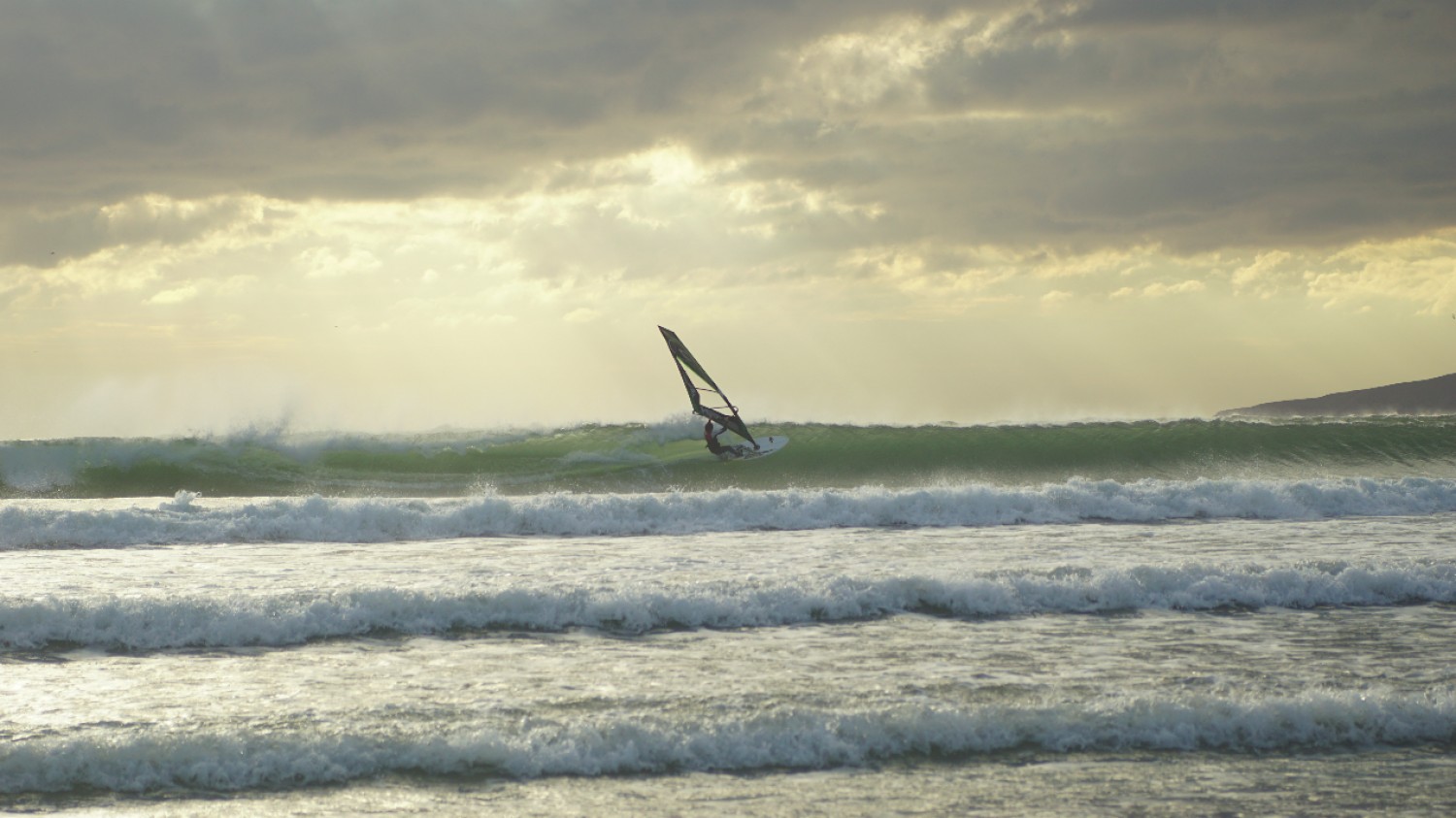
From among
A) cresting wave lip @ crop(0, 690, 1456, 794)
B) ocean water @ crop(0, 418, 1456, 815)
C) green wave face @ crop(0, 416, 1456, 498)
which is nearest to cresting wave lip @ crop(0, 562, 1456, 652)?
ocean water @ crop(0, 418, 1456, 815)

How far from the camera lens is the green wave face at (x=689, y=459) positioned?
25625 mm

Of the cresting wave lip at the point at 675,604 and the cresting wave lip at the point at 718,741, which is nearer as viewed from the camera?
the cresting wave lip at the point at 718,741

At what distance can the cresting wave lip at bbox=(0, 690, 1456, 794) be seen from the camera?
6602 millimetres

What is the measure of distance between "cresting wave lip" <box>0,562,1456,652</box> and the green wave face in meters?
13.4

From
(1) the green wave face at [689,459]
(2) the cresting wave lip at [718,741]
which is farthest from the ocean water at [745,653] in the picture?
(1) the green wave face at [689,459]

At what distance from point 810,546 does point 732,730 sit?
8.34m

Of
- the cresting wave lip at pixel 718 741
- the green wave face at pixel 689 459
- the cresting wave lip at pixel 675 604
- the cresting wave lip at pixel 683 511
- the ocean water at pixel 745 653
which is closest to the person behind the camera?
the ocean water at pixel 745 653

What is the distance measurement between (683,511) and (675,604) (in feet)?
24.1

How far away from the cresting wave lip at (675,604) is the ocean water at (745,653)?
38 mm

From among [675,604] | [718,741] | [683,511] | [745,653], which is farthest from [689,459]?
[718,741]

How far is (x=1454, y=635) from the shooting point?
958cm

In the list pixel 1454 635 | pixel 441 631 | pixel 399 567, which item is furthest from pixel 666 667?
pixel 1454 635

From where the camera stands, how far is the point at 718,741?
6.83 meters

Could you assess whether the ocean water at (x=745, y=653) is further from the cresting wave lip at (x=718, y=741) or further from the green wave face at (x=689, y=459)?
the green wave face at (x=689, y=459)
